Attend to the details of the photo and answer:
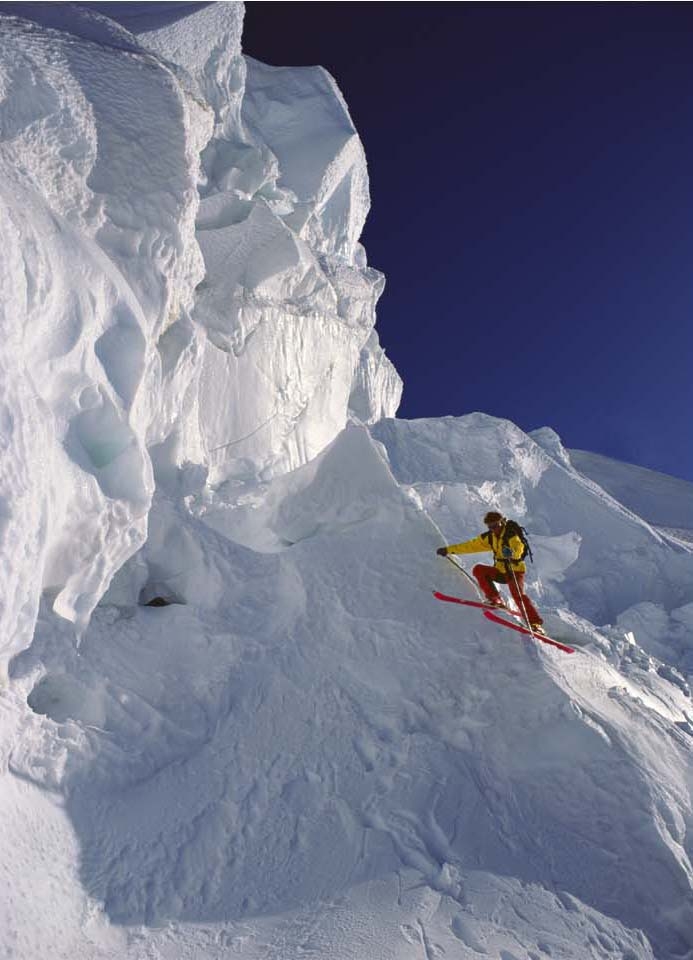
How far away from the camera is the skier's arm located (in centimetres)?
656

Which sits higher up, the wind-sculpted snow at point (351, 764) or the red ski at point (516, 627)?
the red ski at point (516, 627)

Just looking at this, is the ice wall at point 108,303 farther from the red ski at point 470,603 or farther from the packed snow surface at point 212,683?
Result: the red ski at point 470,603

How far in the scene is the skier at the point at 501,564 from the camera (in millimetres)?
6664

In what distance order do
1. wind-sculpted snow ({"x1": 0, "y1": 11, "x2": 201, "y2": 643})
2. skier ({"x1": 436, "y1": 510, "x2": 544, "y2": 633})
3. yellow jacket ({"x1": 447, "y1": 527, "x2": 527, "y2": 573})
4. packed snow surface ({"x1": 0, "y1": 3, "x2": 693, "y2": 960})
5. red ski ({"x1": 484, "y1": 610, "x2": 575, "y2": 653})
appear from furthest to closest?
yellow jacket ({"x1": 447, "y1": 527, "x2": 527, "y2": 573})
skier ({"x1": 436, "y1": 510, "x2": 544, "y2": 633})
red ski ({"x1": 484, "y1": 610, "x2": 575, "y2": 653})
wind-sculpted snow ({"x1": 0, "y1": 11, "x2": 201, "y2": 643})
packed snow surface ({"x1": 0, "y1": 3, "x2": 693, "y2": 960})

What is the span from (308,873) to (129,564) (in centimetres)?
329

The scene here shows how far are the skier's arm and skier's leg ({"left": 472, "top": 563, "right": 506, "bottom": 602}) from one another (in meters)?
0.20

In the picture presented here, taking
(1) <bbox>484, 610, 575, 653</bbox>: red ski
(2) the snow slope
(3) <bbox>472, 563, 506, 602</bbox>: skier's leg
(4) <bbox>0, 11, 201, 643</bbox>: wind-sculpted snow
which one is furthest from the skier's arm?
(2) the snow slope

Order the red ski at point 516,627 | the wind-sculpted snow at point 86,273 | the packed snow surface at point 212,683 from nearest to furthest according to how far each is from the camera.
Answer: the packed snow surface at point 212,683 → the wind-sculpted snow at point 86,273 → the red ski at point 516,627

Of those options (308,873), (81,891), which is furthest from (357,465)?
(81,891)

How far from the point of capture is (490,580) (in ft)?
22.6

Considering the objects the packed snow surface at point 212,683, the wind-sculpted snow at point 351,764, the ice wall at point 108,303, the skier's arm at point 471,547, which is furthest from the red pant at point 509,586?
the ice wall at point 108,303

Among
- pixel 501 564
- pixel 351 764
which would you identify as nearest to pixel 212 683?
pixel 351 764

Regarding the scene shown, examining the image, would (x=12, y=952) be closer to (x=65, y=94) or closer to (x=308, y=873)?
(x=308, y=873)

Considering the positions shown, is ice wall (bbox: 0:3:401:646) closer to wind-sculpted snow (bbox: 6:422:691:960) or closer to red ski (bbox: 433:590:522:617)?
wind-sculpted snow (bbox: 6:422:691:960)
